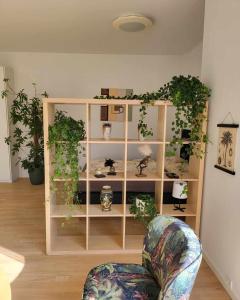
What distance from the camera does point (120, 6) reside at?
8.73ft

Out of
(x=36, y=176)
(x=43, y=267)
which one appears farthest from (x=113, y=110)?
(x=43, y=267)

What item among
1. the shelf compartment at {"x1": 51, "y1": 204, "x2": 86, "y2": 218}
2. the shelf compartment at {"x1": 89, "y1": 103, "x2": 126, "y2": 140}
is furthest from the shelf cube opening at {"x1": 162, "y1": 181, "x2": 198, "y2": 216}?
the shelf compartment at {"x1": 89, "y1": 103, "x2": 126, "y2": 140}

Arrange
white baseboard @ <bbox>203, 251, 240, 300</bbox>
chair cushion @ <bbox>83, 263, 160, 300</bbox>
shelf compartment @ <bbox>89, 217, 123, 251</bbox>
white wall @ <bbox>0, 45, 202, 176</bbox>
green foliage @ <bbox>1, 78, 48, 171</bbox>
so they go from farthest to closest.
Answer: white wall @ <bbox>0, 45, 202, 176</bbox>, green foliage @ <bbox>1, 78, 48, 171</bbox>, shelf compartment @ <bbox>89, 217, 123, 251</bbox>, white baseboard @ <bbox>203, 251, 240, 300</bbox>, chair cushion @ <bbox>83, 263, 160, 300</bbox>

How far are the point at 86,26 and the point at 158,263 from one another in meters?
3.13

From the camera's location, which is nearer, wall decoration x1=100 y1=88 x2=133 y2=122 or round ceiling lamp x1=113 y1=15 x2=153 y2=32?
round ceiling lamp x1=113 y1=15 x2=153 y2=32

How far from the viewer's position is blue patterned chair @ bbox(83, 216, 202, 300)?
1060 millimetres

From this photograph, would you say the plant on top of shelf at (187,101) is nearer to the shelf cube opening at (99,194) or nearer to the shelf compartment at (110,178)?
the shelf compartment at (110,178)

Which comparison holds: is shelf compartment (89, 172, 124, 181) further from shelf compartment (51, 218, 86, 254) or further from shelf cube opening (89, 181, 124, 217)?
shelf compartment (51, 218, 86, 254)

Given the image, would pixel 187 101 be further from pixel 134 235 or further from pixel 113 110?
pixel 113 110

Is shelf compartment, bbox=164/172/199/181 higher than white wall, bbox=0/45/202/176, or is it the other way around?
white wall, bbox=0/45/202/176

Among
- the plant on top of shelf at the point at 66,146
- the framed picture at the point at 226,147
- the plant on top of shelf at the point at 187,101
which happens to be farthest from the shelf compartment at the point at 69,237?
the framed picture at the point at 226,147

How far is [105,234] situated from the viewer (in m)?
2.75

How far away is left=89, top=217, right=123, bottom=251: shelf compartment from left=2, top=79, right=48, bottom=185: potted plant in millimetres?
1968

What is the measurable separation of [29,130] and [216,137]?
3676 mm
